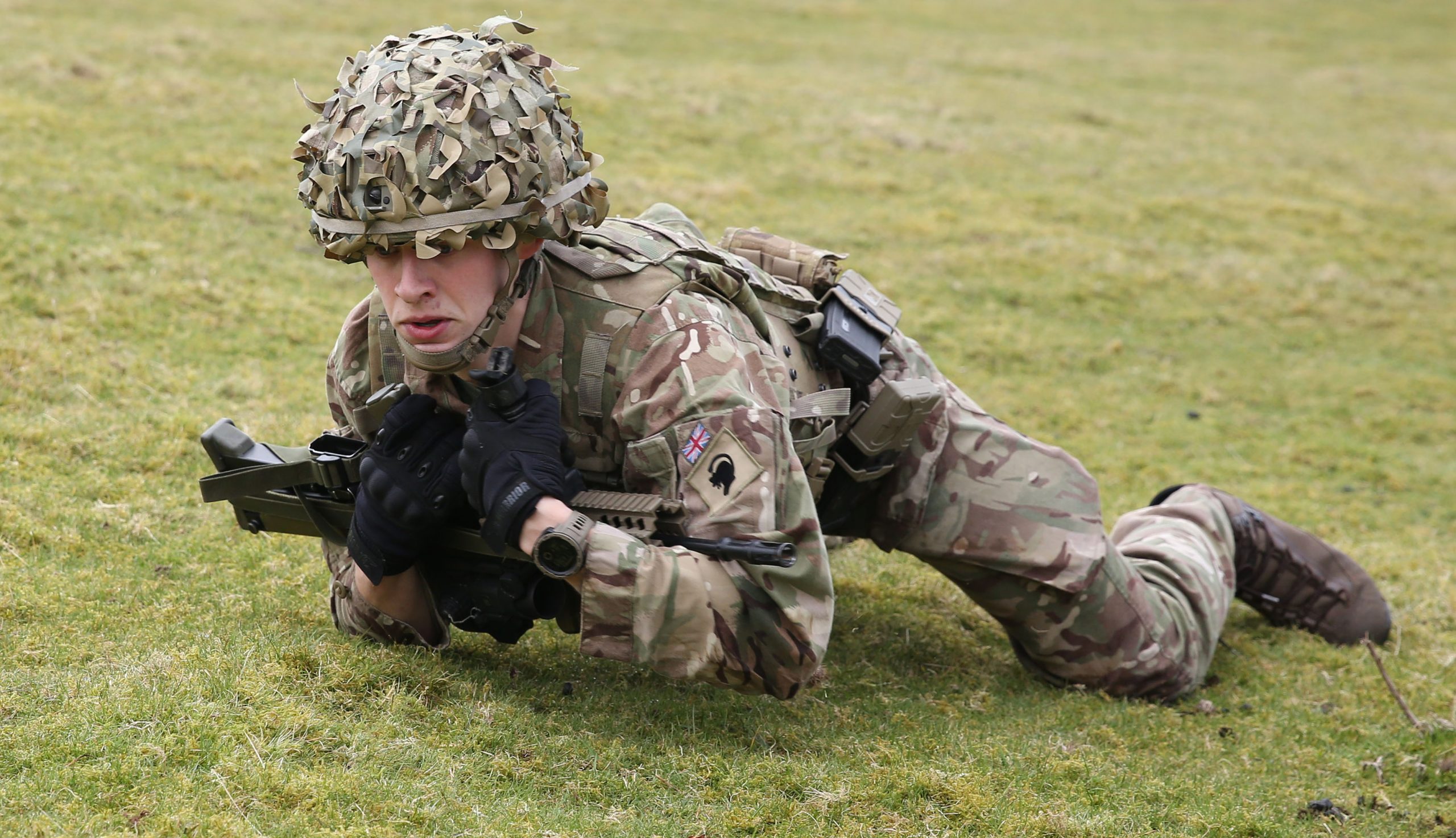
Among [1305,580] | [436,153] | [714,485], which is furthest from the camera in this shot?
[1305,580]

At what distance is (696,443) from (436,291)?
99 cm

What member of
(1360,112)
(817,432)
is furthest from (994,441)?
(1360,112)

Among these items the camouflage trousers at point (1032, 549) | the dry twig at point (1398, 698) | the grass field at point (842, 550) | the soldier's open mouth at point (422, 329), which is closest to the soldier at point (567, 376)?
the soldier's open mouth at point (422, 329)

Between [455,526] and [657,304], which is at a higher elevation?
[657,304]

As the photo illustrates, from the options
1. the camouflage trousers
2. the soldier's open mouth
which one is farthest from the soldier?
the camouflage trousers

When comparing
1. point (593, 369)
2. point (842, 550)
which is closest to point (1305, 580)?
point (842, 550)

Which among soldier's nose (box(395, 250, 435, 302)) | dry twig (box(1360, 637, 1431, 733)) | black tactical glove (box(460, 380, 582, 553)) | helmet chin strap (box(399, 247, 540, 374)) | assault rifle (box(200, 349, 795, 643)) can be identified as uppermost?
soldier's nose (box(395, 250, 435, 302))

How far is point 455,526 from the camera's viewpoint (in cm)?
505

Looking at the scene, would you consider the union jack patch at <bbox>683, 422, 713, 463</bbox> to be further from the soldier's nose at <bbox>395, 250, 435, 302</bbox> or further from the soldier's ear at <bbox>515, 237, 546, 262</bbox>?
the soldier's nose at <bbox>395, 250, 435, 302</bbox>

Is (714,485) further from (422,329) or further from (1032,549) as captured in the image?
(1032,549)

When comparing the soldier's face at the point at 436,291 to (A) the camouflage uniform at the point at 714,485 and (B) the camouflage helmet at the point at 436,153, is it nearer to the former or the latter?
(B) the camouflage helmet at the point at 436,153

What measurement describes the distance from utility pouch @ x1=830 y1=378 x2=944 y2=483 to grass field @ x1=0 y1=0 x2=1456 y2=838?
976mm

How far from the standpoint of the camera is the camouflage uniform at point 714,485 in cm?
463

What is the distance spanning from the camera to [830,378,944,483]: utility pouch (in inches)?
222
